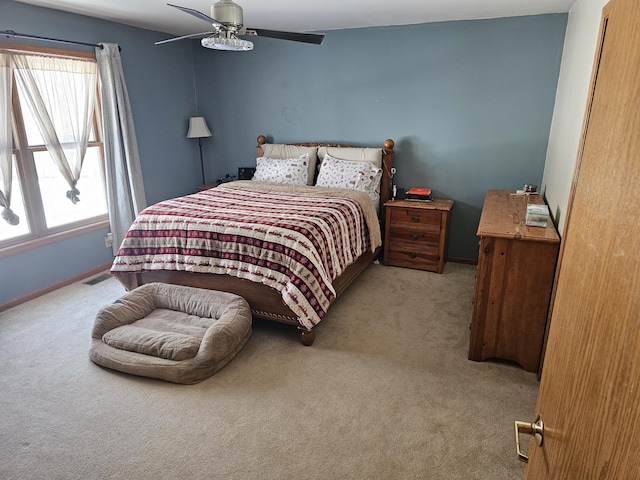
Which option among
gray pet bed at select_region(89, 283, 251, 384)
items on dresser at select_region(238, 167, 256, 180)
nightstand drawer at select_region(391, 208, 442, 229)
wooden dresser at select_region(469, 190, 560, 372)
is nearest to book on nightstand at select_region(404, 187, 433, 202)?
nightstand drawer at select_region(391, 208, 442, 229)

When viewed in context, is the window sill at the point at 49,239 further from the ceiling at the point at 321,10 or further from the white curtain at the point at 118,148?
the ceiling at the point at 321,10

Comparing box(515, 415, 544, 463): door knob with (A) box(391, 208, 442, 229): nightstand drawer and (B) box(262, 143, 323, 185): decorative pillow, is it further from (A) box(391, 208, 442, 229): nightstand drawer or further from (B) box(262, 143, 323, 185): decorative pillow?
(B) box(262, 143, 323, 185): decorative pillow

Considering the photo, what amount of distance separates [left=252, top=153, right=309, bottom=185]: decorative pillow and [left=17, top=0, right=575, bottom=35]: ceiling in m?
1.34

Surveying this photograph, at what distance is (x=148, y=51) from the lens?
4375 mm

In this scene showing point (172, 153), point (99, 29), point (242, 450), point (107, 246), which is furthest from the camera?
point (172, 153)

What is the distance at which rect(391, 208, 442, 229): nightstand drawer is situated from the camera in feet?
12.8

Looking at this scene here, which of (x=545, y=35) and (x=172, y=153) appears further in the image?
(x=172, y=153)

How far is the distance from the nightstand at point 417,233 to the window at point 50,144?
2.92m

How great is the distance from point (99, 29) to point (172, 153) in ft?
4.70

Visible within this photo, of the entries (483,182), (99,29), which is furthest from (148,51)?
(483,182)

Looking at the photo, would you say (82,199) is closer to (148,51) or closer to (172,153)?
(172,153)

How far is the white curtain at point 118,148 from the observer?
388 cm

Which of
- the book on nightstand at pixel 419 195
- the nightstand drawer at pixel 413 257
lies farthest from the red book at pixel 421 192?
the nightstand drawer at pixel 413 257

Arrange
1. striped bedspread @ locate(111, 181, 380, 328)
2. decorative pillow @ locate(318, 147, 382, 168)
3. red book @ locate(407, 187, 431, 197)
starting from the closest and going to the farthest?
striped bedspread @ locate(111, 181, 380, 328) < red book @ locate(407, 187, 431, 197) < decorative pillow @ locate(318, 147, 382, 168)
